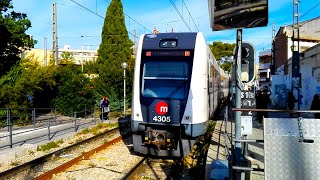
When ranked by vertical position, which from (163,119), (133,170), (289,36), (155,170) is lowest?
(155,170)

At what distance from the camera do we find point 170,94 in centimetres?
964

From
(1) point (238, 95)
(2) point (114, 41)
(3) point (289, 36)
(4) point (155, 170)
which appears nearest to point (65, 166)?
(4) point (155, 170)

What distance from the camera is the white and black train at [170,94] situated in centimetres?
945

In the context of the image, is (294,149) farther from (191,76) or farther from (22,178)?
(22,178)

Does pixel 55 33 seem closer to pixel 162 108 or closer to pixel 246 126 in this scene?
pixel 162 108

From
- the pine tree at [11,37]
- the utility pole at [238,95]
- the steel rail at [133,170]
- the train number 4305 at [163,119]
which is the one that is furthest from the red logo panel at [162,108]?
the pine tree at [11,37]

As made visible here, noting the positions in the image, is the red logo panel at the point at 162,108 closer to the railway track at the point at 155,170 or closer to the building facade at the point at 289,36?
the railway track at the point at 155,170

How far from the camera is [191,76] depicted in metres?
9.53

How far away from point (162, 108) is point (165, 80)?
0.79m

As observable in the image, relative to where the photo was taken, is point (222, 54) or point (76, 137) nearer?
point (76, 137)

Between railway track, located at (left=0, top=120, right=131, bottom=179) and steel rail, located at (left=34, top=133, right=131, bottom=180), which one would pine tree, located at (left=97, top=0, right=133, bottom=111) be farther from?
steel rail, located at (left=34, top=133, right=131, bottom=180)

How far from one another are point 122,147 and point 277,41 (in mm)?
36163

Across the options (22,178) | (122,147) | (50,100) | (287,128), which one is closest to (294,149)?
(287,128)

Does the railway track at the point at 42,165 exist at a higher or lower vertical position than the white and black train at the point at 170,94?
lower
